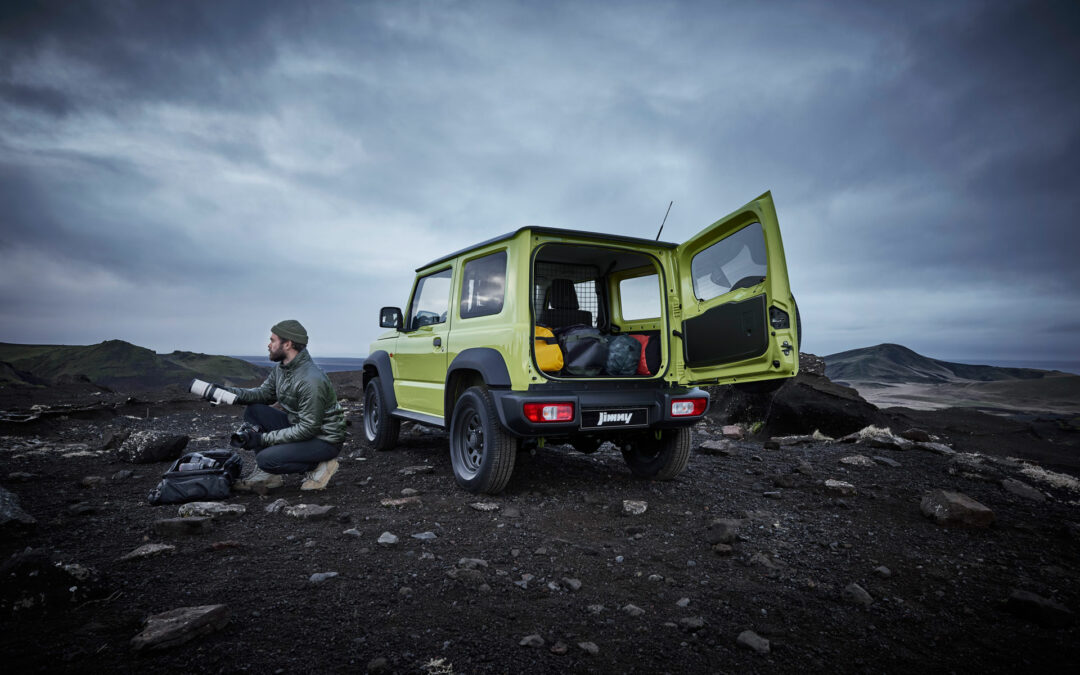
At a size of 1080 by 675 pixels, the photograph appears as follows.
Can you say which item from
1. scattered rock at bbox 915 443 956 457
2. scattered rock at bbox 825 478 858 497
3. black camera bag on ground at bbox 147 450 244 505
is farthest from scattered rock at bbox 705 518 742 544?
scattered rock at bbox 915 443 956 457

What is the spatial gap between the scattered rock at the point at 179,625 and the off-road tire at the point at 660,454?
11.3ft

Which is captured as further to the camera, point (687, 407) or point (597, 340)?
point (597, 340)

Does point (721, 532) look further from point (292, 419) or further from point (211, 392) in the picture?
point (211, 392)

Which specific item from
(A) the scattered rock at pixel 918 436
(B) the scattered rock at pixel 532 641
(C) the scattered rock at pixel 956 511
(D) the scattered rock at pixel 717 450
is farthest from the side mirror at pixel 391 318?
(A) the scattered rock at pixel 918 436

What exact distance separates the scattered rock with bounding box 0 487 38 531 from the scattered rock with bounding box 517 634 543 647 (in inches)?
131

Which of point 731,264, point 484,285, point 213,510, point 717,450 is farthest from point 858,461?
point 213,510

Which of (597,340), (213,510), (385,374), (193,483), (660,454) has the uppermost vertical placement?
(597,340)

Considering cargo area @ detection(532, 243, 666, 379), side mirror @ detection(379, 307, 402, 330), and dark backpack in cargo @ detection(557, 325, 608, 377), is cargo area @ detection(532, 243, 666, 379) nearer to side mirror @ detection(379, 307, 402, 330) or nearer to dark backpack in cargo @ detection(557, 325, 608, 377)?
dark backpack in cargo @ detection(557, 325, 608, 377)

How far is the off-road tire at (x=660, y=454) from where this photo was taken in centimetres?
455

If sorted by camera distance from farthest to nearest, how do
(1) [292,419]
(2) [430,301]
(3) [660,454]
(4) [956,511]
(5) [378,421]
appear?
(5) [378,421] → (2) [430,301] → (3) [660,454] → (1) [292,419] → (4) [956,511]

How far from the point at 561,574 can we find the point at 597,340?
2.11 metres

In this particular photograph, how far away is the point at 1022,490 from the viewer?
14.0 ft

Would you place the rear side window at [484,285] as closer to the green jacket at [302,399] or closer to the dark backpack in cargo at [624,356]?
the dark backpack in cargo at [624,356]

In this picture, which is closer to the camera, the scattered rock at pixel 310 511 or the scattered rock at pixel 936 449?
the scattered rock at pixel 310 511
